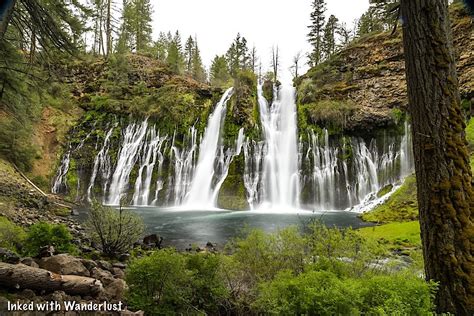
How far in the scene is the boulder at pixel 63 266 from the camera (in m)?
4.06

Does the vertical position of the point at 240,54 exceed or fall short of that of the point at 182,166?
it exceeds it

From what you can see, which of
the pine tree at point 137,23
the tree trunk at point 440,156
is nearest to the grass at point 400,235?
the tree trunk at point 440,156

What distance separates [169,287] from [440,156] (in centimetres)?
324

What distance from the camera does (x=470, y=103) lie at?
2206cm

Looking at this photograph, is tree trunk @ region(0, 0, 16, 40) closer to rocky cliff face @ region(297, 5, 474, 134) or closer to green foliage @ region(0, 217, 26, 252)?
green foliage @ region(0, 217, 26, 252)

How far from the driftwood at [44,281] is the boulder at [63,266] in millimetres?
179

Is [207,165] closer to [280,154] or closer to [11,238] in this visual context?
[280,154]

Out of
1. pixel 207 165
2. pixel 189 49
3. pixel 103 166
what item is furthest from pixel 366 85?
pixel 189 49

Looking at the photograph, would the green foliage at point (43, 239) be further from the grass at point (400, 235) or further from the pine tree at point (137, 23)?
the pine tree at point (137, 23)

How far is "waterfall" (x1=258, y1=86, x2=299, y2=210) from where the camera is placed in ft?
78.6

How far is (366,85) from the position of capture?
2809cm

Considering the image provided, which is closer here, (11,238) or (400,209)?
(11,238)

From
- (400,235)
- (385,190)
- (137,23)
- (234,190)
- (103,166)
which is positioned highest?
(137,23)

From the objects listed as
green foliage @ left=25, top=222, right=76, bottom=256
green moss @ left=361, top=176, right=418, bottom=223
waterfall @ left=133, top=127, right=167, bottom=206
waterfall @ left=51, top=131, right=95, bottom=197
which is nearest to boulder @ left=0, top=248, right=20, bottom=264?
green foliage @ left=25, top=222, right=76, bottom=256
